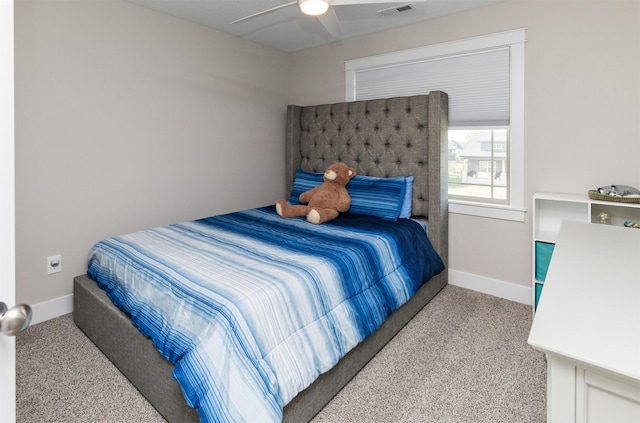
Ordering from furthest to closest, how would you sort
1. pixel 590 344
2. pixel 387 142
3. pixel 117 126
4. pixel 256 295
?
pixel 387 142 → pixel 117 126 → pixel 256 295 → pixel 590 344

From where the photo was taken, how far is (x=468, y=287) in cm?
312

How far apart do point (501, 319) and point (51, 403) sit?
270 centimetres

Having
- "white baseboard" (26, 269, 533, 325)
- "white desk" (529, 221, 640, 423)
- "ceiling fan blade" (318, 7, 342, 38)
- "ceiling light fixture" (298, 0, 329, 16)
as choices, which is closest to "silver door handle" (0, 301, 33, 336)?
"white desk" (529, 221, 640, 423)

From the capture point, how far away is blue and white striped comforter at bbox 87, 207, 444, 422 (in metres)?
1.34

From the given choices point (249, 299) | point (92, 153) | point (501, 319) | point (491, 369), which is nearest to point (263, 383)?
point (249, 299)

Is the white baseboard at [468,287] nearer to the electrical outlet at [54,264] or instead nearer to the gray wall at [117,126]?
the gray wall at [117,126]

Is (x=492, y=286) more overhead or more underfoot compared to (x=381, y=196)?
more underfoot

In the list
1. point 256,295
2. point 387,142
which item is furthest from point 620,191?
point 256,295

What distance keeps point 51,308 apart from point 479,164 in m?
3.46

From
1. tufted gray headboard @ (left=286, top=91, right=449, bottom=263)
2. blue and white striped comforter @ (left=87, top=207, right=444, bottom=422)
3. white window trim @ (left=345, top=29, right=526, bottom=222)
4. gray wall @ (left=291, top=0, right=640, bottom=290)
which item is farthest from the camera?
tufted gray headboard @ (left=286, top=91, right=449, bottom=263)

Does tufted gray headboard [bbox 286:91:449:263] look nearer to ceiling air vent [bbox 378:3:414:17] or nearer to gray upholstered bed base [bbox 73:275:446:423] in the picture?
ceiling air vent [bbox 378:3:414:17]

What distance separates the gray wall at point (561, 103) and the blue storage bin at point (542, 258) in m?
0.33

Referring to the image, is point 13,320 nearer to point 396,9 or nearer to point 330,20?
point 330,20

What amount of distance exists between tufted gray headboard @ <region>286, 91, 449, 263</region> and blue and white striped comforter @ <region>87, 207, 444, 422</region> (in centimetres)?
49
